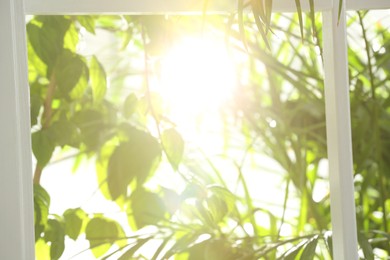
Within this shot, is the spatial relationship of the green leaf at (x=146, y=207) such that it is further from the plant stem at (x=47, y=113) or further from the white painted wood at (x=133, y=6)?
the white painted wood at (x=133, y=6)

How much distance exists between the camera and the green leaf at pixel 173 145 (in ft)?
3.59

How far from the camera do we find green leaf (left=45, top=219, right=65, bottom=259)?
1.02 meters

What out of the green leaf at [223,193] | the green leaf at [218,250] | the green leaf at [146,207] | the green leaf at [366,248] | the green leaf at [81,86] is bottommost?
the green leaf at [218,250]

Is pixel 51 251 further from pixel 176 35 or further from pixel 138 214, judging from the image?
pixel 176 35

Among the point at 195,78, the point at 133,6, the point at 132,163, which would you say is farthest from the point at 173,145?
the point at 195,78

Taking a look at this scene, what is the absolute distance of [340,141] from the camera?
0.91 metres

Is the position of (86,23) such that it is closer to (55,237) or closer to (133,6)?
(133,6)

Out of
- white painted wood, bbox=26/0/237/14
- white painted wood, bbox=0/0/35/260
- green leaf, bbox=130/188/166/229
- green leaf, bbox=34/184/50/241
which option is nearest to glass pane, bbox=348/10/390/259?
green leaf, bbox=130/188/166/229

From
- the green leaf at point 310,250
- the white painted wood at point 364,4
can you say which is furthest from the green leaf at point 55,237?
the white painted wood at point 364,4

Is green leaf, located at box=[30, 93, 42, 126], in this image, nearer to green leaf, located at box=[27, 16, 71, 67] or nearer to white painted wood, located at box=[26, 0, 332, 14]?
green leaf, located at box=[27, 16, 71, 67]

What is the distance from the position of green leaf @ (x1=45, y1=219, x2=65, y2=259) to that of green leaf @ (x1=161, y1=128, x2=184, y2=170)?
21cm

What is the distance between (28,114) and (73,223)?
13.3 inches

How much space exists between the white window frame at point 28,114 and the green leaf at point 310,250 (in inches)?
1.4

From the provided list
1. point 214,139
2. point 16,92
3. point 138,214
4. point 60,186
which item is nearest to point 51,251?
point 138,214
